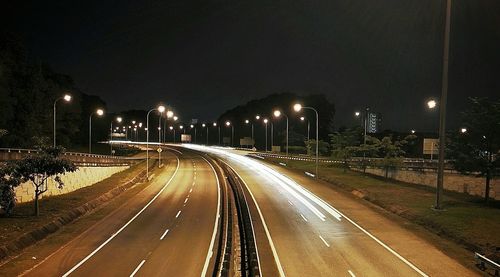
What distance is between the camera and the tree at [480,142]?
132ft

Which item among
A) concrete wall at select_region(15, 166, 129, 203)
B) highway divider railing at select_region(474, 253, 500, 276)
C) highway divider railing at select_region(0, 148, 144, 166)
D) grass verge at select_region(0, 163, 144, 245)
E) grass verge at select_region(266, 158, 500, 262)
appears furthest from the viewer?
highway divider railing at select_region(0, 148, 144, 166)

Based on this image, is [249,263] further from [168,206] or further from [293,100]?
[293,100]

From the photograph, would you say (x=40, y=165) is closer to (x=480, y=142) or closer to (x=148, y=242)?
(x=148, y=242)

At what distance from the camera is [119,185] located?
52.7 m

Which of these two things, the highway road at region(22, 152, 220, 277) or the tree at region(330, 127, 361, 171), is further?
the tree at region(330, 127, 361, 171)

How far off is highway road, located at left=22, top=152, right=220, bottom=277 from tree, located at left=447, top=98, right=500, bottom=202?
22405 mm

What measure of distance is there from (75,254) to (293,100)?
162 metres

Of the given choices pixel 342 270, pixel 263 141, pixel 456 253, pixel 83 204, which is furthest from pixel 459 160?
pixel 263 141

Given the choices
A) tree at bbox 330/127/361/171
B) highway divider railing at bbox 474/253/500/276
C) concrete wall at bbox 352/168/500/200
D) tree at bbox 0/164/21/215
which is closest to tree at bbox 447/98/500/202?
concrete wall at bbox 352/168/500/200

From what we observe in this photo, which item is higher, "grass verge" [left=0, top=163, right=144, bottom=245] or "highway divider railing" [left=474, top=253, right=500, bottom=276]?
"highway divider railing" [left=474, top=253, right=500, bottom=276]

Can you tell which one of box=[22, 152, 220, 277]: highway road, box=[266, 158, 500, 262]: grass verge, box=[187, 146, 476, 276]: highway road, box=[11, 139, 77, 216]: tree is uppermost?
box=[11, 139, 77, 216]: tree

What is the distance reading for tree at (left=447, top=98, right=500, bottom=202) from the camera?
132 ft

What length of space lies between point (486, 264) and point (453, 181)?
37.2m

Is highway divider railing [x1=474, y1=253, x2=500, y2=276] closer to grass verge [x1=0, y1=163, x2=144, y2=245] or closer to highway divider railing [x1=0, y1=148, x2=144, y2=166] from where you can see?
grass verge [x1=0, y1=163, x2=144, y2=245]
